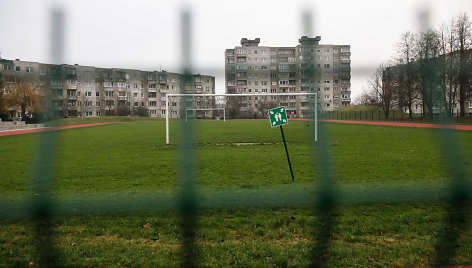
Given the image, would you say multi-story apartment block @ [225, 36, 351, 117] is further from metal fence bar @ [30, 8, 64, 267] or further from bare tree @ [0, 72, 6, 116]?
bare tree @ [0, 72, 6, 116]

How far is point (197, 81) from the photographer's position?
2.10 metres

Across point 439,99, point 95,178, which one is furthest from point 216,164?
point 439,99

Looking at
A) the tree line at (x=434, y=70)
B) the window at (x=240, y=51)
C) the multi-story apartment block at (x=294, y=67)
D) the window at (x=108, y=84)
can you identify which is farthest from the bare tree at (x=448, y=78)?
the window at (x=108, y=84)

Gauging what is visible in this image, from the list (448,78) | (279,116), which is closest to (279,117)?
(279,116)

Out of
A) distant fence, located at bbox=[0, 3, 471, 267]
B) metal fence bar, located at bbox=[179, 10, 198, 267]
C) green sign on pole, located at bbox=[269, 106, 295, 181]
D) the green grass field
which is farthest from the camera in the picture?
green sign on pole, located at bbox=[269, 106, 295, 181]

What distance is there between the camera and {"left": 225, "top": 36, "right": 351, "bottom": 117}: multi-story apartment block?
1.96 m

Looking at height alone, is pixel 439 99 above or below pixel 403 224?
above

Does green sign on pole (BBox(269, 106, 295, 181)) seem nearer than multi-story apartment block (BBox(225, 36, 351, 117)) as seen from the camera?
No

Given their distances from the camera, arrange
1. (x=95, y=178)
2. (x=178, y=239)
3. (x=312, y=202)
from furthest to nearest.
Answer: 1. (x=95, y=178)
2. (x=312, y=202)
3. (x=178, y=239)

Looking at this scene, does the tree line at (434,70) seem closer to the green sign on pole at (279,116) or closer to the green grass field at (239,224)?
the green grass field at (239,224)

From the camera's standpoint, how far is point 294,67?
199 centimetres

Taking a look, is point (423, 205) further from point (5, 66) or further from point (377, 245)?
point (5, 66)

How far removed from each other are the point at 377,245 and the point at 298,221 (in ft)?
3.38

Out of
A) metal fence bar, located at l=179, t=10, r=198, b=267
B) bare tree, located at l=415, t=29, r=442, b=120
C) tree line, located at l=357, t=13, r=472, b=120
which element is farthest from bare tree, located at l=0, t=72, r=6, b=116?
bare tree, located at l=415, t=29, r=442, b=120
